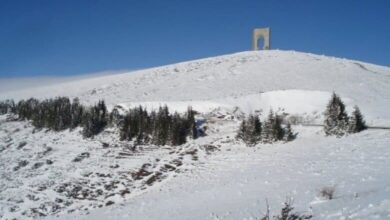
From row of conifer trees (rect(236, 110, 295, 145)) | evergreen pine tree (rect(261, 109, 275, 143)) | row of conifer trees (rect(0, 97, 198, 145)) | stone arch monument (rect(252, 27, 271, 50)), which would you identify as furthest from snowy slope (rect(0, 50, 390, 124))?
evergreen pine tree (rect(261, 109, 275, 143))

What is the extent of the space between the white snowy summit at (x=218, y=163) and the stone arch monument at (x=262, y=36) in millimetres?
27796

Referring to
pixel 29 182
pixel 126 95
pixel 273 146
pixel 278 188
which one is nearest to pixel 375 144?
pixel 273 146

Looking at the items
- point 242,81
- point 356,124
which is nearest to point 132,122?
point 356,124

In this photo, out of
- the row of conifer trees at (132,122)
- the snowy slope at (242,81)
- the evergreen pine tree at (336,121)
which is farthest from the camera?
the snowy slope at (242,81)

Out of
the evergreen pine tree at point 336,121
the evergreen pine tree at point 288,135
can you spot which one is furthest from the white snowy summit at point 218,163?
the evergreen pine tree at point 336,121

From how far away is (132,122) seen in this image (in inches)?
2243

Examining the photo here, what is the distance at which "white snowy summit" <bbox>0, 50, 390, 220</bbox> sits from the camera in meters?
21.5

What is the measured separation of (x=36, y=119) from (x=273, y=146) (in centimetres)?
4107

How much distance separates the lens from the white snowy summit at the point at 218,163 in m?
21.5

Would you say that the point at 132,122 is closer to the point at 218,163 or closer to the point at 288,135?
the point at 218,163

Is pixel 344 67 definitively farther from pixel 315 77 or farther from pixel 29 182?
pixel 29 182

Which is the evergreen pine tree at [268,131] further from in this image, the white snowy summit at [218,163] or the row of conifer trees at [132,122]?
the row of conifer trees at [132,122]

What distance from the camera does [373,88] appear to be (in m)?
72.3

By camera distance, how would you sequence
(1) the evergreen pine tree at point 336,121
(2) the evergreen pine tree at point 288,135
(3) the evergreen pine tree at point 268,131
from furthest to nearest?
(3) the evergreen pine tree at point 268,131 → (2) the evergreen pine tree at point 288,135 → (1) the evergreen pine tree at point 336,121
